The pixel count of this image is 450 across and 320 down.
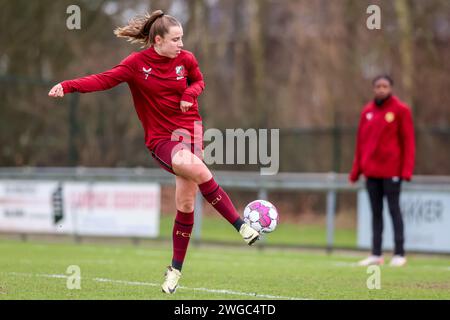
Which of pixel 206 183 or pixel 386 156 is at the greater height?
pixel 206 183

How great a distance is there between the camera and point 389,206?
1112 cm

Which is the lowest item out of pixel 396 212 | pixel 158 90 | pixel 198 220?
pixel 198 220

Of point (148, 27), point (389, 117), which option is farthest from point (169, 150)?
point (389, 117)

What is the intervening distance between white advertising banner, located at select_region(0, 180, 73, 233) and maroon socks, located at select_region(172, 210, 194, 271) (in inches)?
336

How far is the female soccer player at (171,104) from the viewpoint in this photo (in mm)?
7203

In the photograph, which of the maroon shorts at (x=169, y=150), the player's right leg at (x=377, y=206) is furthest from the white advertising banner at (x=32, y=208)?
the maroon shorts at (x=169, y=150)

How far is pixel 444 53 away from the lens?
68.8ft

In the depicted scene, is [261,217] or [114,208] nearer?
[261,217]

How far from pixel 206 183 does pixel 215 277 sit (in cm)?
188

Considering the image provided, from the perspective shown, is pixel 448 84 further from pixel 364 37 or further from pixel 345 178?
pixel 345 178

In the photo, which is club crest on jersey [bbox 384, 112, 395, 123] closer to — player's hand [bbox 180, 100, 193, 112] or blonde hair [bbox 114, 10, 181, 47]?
blonde hair [bbox 114, 10, 181, 47]

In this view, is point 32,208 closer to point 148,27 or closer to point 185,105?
point 148,27
